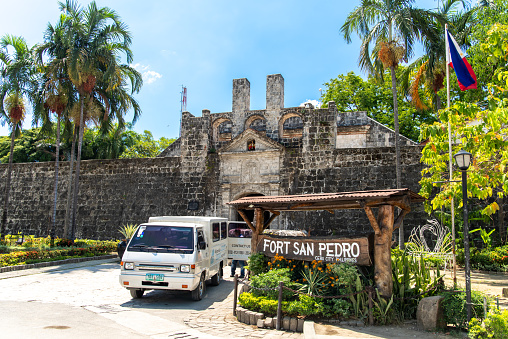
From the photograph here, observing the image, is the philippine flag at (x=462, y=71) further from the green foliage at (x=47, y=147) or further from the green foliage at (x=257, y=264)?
the green foliage at (x=47, y=147)

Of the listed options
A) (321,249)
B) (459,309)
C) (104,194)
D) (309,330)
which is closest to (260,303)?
(309,330)

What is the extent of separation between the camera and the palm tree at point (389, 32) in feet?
44.6

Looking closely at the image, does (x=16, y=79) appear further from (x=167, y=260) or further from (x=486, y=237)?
(x=486, y=237)

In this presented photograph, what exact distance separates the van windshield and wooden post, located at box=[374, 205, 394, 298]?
3756 millimetres

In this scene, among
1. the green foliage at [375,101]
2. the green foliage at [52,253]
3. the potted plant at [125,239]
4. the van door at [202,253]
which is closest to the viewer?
the van door at [202,253]

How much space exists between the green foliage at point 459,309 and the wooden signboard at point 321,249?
4.41ft

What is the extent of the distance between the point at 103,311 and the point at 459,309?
6.01m

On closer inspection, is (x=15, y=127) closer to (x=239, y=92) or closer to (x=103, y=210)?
(x=103, y=210)

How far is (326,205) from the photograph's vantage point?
814 centimetres

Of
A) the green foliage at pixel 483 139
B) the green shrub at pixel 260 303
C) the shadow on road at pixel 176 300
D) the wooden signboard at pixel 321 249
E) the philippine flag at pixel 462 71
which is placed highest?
the philippine flag at pixel 462 71

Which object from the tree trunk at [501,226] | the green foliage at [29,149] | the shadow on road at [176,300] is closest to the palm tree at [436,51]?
the tree trunk at [501,226]

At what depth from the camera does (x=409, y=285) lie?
726 cm

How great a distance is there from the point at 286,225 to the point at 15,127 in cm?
1394

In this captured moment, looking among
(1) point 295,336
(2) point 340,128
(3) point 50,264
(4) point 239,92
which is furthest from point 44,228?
(1) point 295,336
